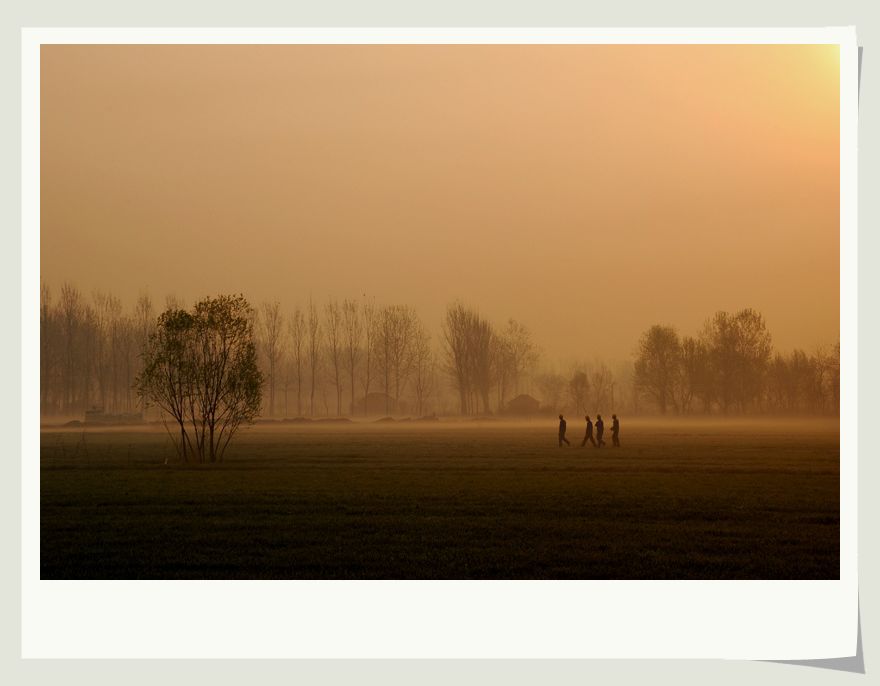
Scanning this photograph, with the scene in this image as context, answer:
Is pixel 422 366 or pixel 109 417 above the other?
pixel 422 366

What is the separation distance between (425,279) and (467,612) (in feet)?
20.8

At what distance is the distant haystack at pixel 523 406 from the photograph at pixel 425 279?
105 inches

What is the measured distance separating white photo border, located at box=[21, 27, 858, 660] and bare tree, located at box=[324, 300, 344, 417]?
6633 millimetres

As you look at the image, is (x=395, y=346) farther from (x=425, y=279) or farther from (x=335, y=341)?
(x=425, y=279)

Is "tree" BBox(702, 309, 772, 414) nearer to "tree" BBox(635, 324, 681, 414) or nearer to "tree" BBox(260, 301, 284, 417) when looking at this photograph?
"tree" BBox(635, 324, 681, 414)

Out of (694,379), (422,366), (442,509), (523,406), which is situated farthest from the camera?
(694,379)

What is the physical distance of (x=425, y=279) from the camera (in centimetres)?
1562

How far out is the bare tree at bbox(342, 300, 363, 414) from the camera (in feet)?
55.7

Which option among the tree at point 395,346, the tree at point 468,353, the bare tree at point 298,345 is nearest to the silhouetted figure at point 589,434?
the tree at point 468,353

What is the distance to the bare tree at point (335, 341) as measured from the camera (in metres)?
17.0

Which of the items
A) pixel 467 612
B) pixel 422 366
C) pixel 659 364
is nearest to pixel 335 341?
pixel 422 366

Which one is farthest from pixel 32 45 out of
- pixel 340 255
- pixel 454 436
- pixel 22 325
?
pixel 454 436

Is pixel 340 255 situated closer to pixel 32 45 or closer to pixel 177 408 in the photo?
pixel 177 408

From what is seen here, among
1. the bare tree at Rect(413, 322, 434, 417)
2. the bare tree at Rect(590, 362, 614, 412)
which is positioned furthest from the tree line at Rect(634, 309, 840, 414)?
→ the bare tree at Rect(413, 322, 434, 417)
